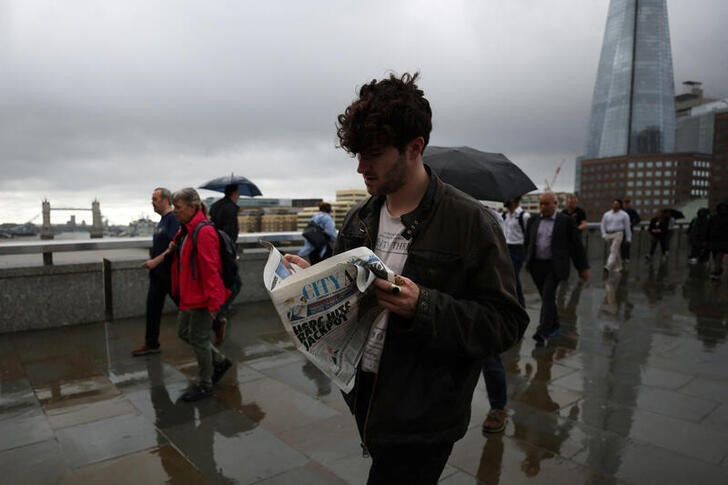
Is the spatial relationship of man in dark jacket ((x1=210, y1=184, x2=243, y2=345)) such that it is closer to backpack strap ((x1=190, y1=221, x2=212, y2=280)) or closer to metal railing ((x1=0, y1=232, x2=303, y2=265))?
metal railing ((x1=0, y1=232, x2=303, y2=265))

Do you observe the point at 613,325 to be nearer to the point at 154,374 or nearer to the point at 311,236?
the point at 311,236

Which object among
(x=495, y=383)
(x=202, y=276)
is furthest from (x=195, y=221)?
(x=495, y=383)

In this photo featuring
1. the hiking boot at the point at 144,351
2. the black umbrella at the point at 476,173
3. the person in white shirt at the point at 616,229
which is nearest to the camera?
the black umbrella at the point at 476,173

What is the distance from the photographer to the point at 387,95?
5.49 ft

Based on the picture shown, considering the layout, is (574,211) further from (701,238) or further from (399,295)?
(399,295)

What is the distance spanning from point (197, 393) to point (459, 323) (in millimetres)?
3557

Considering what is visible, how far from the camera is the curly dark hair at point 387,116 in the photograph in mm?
1651

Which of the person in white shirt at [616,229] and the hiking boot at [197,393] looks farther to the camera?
the person in white shirt at [616,229]

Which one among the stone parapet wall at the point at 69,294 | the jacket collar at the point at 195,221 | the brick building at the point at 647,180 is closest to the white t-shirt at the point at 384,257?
the jacket collar at the point at 195,221

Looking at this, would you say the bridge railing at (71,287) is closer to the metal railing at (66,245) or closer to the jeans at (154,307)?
the metal railing at (66,245)

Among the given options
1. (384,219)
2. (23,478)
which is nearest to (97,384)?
(23,478)

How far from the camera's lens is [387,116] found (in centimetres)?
165

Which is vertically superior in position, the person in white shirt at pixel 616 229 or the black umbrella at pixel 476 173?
the black umbrella at pixel 476 173

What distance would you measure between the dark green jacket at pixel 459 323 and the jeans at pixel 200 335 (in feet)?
9.89
